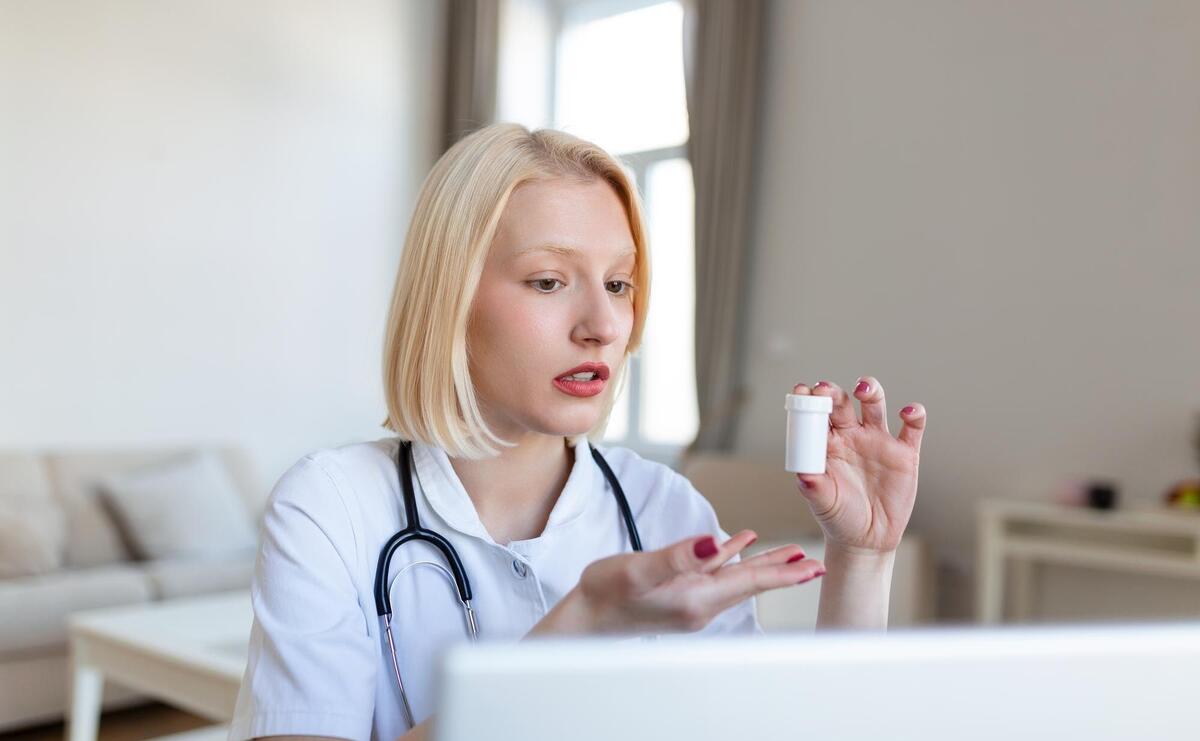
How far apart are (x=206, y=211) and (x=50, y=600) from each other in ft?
6.57

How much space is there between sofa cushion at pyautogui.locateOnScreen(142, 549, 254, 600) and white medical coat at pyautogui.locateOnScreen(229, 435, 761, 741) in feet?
8.38

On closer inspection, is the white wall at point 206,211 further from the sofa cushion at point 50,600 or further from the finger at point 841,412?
the finger at point 841,412

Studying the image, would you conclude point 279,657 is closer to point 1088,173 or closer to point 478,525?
point 478,525

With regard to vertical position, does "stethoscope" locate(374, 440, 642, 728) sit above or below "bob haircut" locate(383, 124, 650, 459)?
below

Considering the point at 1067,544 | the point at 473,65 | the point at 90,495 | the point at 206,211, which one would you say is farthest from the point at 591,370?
the point at 473,65

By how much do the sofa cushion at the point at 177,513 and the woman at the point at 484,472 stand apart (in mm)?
2969

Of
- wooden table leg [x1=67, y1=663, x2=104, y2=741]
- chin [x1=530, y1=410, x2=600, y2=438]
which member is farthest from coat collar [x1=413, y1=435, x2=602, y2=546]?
wooden table leg [x1=67, y1=663, x2=104, y2=741]

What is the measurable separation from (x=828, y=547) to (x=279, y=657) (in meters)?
0.51

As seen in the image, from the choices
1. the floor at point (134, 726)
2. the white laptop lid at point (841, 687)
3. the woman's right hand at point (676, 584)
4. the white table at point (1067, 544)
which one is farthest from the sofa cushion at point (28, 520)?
the white laptop lid at point (841, 687)

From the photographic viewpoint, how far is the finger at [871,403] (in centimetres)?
92

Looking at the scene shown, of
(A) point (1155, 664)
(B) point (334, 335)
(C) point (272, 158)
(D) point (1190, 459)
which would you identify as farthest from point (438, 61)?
(A) point (1155, 664)

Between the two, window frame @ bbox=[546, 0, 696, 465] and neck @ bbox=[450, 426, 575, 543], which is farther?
window frame @ bbox=[546, 0, 696, 465]

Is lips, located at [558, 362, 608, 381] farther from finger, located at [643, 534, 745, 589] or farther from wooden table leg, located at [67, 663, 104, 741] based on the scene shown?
wooden table leg, located at [67, 663, 104, 741]

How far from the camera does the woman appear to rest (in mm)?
874
